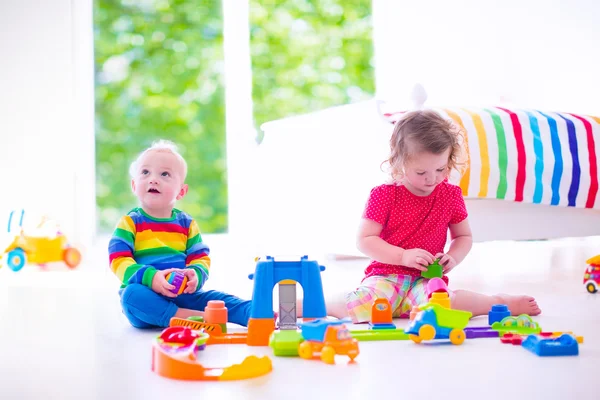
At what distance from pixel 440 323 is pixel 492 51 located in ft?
11.1

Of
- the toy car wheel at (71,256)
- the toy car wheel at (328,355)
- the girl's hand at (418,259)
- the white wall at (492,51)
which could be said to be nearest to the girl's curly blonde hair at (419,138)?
the girl's hand at (418,259)

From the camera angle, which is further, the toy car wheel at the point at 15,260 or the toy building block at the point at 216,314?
the toy car wheel at the point at 15,260

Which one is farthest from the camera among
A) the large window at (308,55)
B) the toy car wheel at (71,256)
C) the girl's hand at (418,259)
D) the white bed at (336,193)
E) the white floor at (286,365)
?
the large window at (308,55)

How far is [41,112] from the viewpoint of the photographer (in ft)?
11.7

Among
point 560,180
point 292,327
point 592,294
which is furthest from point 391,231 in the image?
point 560,180

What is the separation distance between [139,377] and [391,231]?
0.82 m

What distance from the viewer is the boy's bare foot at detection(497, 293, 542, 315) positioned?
1.64m

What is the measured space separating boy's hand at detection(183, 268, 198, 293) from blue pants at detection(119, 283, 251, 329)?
0.06 m

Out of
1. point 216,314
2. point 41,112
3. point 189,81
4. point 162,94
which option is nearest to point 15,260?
point 41,112

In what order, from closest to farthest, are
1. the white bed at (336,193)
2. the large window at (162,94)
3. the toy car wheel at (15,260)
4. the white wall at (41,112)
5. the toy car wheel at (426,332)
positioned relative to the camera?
the toy car wheel at (426,332) → the white bed at (336,193) → the toy car wheel at (15,260) → the white wall at (41,112) → the large window at (162,94)

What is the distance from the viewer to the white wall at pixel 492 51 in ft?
12.3

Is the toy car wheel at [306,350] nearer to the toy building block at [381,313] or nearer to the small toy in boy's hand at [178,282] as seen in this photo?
the toy building block at [381,313]

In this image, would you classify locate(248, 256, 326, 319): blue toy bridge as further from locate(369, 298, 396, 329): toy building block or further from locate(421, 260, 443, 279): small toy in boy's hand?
locate(421, 260, 443, 279): small toy in boy's hand

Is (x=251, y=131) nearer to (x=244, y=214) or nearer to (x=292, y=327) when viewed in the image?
(x=244, y=214)
